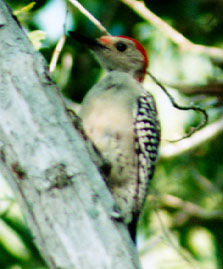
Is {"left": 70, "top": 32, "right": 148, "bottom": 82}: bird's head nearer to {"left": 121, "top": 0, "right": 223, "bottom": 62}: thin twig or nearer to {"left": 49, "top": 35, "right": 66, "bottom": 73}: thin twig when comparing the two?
{"left": 121, "top": 0, "right": 223, "bottom": 62}: thin twig

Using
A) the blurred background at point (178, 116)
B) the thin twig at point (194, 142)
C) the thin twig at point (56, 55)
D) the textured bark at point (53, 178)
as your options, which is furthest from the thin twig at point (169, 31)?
the textured bark at point (53, 178)

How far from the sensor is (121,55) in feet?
17.4

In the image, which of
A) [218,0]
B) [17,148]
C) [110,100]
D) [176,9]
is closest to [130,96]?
[110,100]

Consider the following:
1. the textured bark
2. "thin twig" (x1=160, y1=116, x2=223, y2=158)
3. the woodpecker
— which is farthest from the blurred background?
the textured bark

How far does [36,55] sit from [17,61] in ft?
0.40

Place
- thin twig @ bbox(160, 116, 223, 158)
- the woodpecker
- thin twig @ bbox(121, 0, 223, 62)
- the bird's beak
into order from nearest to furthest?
the woodpecker, the bird's beak, thin twig @ bbox(121, 0, 223, 62), thin twig @ bbox(160, 116, 223, 158)

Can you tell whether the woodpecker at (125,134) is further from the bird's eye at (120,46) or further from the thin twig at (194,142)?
the thin twig at (194,142)

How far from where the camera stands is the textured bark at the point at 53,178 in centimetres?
242

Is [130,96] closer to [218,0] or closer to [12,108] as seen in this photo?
[12,108]

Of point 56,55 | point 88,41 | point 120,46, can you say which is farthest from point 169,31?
point 56,55

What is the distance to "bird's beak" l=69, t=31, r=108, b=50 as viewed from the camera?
15.8 feet

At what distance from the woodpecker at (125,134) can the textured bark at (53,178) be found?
123 centimetres

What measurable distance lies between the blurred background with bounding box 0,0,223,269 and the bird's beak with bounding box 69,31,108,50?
0.27 m

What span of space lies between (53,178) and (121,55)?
2984 millimetres
